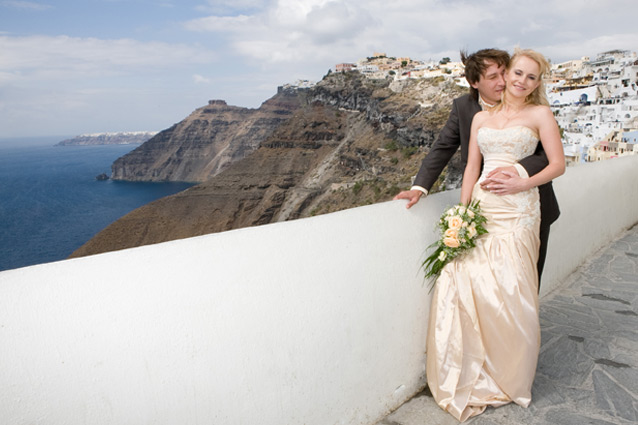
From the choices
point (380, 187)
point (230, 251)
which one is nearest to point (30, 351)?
point (230, 251)

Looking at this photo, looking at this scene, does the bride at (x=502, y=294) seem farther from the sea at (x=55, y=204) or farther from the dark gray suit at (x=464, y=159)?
the sea at (x=55, y=204)

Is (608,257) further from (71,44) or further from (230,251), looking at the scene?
(71,44)

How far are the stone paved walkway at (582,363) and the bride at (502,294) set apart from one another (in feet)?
0.29

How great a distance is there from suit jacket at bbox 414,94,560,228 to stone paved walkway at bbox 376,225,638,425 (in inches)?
27.3

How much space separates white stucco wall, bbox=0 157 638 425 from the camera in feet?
3.34

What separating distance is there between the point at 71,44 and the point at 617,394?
4614 inches

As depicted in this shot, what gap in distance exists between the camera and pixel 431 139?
1905 inches

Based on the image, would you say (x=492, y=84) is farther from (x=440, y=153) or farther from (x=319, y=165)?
(x=319, y=165)

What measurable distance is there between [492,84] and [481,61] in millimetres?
106

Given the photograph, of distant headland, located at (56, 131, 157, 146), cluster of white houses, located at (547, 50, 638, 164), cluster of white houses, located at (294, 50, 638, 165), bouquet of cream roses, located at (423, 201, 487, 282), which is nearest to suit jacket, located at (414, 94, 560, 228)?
bouquet of cream roses, located at (423, 201, 487, 282)

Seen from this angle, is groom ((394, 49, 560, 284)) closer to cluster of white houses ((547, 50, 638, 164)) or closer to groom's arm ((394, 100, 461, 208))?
groom's arm ((394, 100, 461, 208))

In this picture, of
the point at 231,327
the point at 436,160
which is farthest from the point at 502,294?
the point at 231,327

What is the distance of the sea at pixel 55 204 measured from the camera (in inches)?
2635

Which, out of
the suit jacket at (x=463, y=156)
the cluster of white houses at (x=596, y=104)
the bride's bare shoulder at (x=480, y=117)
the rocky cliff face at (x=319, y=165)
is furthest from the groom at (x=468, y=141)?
the rocky cliff face at (x=319, y=165)
